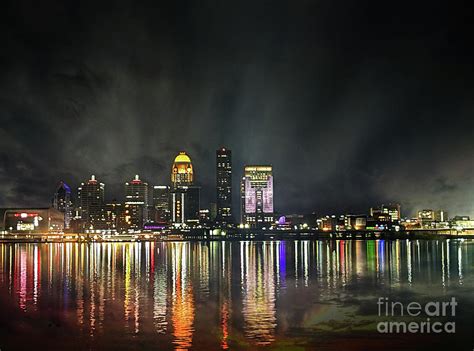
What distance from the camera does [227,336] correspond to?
27703 millimetres

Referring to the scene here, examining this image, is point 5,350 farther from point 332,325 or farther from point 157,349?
point 332,325

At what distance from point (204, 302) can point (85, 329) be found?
35.7ft

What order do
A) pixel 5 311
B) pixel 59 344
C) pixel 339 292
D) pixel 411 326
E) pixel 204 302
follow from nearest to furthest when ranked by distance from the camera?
1. pixel 59 344
2. pixel 411 326
3. pixel 5 311
4. pixel 204 302
5. pixel 339 292

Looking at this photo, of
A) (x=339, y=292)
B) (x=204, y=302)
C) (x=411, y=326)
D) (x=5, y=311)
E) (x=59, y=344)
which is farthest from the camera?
(x=339, y=292)

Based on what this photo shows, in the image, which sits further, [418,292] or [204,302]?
[418,292]

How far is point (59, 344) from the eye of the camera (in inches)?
1057

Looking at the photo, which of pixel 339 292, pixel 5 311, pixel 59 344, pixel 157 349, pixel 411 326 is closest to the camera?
pixel 157 349

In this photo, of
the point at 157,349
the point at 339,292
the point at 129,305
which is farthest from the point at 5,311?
the point at 339,292

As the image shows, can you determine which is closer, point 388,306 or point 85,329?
point 85,329

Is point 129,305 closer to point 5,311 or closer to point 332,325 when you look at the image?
point 5,311

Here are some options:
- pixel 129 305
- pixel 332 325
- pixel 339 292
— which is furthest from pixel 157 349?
pixel 339 292

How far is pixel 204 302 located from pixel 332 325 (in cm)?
1185

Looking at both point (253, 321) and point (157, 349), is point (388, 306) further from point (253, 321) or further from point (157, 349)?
point (157, 349)

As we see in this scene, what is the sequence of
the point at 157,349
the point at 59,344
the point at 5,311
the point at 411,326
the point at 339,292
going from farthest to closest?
1. the point at 339,292
2. the point at 5,311
3. the point at 411,326
4. the point at 59,344
5. the point at 157,349
